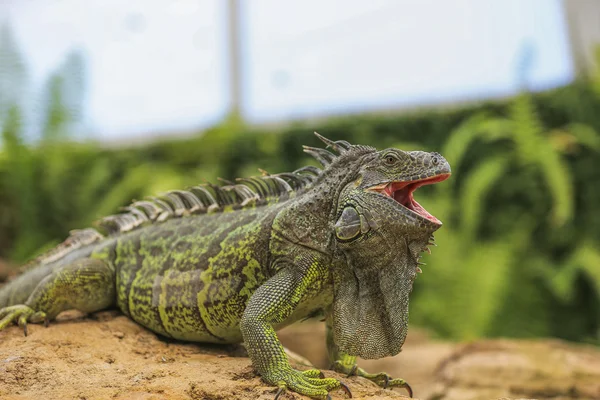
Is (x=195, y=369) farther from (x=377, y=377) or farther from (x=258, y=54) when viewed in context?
(x=258, y=54)

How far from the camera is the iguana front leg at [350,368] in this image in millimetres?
4648

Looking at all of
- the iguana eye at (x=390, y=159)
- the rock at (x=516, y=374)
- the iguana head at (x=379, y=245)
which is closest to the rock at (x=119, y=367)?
the iguana head at (x=379, y=245)

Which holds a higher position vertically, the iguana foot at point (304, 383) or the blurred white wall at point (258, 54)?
the blurred white wall at point (258, 54)

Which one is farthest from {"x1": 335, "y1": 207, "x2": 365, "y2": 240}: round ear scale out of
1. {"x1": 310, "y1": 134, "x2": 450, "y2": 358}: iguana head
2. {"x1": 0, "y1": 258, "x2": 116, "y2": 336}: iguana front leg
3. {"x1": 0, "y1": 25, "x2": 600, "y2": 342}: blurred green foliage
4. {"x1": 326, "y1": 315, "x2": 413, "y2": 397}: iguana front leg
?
{"x1": 0, "y1": 25, "x2": 600, "y2": 342}: blurred green foliage

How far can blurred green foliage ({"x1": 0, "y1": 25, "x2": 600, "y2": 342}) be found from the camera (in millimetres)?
10445

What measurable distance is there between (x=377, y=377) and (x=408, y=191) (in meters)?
1.69

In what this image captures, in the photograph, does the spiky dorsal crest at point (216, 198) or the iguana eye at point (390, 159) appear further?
the spiky dorsal crest at point (216, 198)

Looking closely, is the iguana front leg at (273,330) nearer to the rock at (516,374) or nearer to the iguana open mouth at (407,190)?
the iguana open mouth at (407,190)

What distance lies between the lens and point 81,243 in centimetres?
613

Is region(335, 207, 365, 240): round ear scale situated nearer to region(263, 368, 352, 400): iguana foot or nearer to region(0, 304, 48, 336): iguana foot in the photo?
region(263, 368, 352, 400): iguana foot

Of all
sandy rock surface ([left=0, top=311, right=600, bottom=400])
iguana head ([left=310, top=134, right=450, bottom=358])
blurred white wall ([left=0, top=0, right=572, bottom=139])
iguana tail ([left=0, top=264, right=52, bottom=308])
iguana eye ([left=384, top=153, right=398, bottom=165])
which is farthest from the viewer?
blurred white wall ([left=0, top=0, right=572, bottom=139])

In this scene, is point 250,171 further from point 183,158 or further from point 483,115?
point 483,115

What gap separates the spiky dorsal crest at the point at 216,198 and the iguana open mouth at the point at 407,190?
0.43 m

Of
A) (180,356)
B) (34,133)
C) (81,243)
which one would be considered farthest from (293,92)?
(180,356)
